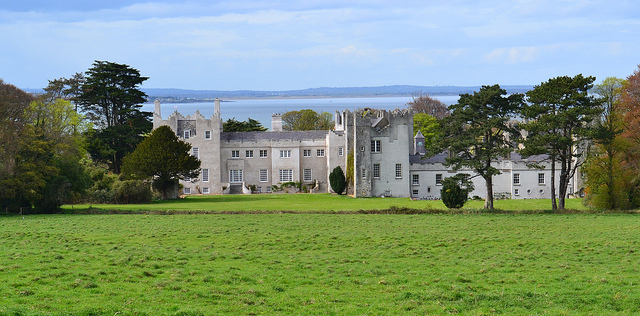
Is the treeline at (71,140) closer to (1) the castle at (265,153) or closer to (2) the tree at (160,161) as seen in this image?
(2) the tree at (160,161)

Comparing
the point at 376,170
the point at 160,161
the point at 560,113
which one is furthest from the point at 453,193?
the point at 160,161

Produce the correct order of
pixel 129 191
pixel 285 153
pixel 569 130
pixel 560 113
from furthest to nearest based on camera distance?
pixel 285 153 → pixel 129 191 → pixel 569 130 → pixel 560 113

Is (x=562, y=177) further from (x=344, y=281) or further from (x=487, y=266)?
(x=344, y=281)

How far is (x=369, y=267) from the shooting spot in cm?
1986

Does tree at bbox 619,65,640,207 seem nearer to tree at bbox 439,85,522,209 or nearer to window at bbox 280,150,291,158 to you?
tree at bbox 439,85,522,209

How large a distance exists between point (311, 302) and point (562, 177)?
1244 inches

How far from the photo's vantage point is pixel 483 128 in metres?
43.3

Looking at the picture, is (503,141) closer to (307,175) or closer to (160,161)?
(160,161)

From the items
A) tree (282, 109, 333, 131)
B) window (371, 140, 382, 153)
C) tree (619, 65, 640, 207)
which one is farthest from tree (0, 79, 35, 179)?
tree (282, 109, 333, 131)

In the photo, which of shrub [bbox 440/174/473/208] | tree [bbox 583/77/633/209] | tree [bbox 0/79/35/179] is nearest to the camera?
tree [bbox 0/79/35/179]

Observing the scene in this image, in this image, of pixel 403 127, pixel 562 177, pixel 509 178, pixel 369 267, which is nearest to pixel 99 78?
pixel 403 127

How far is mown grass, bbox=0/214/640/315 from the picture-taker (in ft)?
47.8

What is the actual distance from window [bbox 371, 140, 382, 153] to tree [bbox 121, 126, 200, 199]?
14384 millimetres

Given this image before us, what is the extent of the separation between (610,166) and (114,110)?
165 ft
